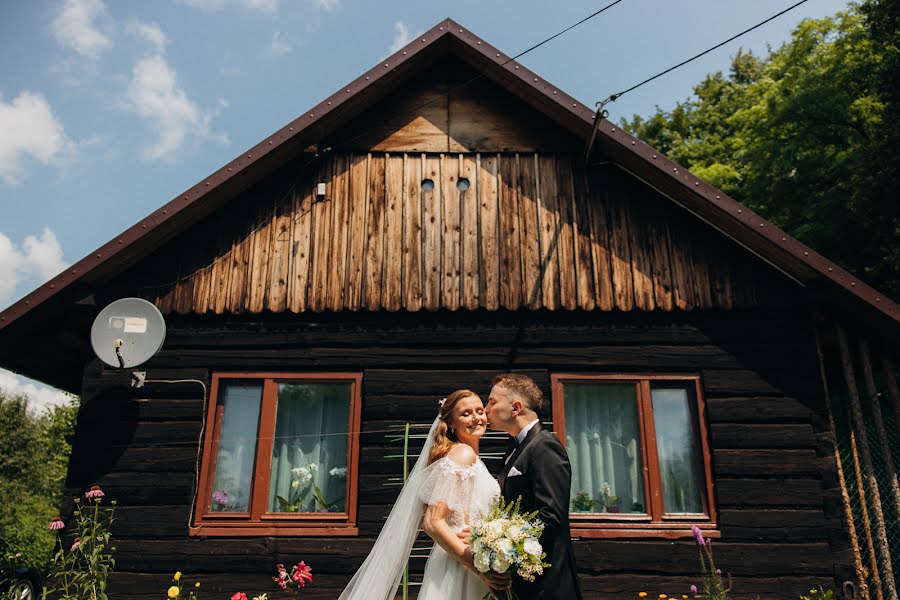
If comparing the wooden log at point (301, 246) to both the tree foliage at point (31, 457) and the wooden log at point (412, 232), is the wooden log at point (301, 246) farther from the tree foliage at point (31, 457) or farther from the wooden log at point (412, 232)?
the tree foliage at point (31, 457)

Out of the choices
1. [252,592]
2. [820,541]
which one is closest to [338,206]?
[252,592]

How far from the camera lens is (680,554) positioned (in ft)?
22.7

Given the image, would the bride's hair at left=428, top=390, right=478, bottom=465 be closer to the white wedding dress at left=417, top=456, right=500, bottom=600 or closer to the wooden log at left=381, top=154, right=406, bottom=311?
the white wedding dress at left=417, top=456, right=500, bottom=600

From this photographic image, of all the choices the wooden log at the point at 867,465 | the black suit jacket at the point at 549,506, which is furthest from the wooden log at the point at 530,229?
the wooden log at the point at 867,465

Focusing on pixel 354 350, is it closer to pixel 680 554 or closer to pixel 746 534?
pixel 680 554

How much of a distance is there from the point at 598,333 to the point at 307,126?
4.12m

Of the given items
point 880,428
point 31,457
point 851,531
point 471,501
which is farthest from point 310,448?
point 31,457

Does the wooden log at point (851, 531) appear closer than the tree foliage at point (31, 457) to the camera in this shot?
Yes

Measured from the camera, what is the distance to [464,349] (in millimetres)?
7676

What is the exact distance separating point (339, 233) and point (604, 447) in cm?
394

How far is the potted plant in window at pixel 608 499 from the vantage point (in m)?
7.29

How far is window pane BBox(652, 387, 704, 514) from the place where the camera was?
23.9 feet

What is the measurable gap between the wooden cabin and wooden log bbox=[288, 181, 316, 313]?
3cm

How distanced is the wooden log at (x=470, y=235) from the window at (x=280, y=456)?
162 centimetres
